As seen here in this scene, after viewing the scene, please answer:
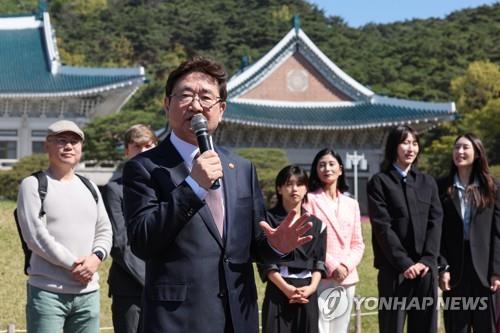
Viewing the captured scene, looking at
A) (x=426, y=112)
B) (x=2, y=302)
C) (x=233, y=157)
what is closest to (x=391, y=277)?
(x=233, y=157)

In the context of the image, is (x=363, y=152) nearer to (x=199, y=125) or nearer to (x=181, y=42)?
(x=199, y=125)

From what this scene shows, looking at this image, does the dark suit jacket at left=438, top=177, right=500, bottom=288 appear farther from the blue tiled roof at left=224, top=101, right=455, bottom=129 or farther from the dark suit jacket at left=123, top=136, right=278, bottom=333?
the blue tiled roof at left=224, top=101, right=455, bottom=129

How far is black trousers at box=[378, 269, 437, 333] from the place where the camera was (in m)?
4.90

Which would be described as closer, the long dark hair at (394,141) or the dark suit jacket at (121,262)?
the dark suit jacket at (121,262)

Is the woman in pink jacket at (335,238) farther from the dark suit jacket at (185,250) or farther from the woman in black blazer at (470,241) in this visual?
the dark suit jacket at (185,250)

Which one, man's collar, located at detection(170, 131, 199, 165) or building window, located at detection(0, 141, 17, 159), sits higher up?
building window, located at detection(0, 141, 17, 159)

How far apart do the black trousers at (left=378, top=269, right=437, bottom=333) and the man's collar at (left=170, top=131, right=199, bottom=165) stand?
2600mm

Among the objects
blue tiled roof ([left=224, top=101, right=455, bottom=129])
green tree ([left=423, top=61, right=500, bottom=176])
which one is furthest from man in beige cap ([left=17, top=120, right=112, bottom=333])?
green tree ([left=423, top=61, right=500, bottom=176])

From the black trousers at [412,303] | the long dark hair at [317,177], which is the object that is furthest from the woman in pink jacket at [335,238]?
the black trousers at [412,303]

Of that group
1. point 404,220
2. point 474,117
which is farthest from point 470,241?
point 474,117

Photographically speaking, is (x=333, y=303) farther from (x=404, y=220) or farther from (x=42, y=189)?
(x=42, y=189)

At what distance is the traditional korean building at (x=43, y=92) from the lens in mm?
22688

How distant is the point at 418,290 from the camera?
493cm

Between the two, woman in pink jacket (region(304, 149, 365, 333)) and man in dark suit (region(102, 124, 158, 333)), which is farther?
woman in pink jacket (region(304, 149, 365, 333))
